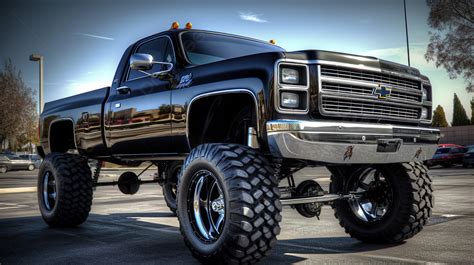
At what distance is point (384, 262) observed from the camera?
4.43 meters

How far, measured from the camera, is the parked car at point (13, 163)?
37.2 m

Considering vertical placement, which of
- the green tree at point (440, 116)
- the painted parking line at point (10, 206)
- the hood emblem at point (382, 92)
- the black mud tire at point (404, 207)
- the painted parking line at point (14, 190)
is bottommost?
the painted parking line at point (14, 190)

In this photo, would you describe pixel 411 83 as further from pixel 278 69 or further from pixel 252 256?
pixel 252 256

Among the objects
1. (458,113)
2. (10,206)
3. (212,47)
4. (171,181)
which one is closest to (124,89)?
(212,47)

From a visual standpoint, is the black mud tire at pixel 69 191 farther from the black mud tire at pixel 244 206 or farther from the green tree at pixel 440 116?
the green tree at pixel 440 116

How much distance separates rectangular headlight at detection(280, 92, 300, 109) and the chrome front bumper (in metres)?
0.19

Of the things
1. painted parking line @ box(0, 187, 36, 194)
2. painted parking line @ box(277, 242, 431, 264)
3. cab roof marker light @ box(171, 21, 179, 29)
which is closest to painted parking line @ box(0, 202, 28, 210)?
painted parking line @ box(0, 187, 36, 194)

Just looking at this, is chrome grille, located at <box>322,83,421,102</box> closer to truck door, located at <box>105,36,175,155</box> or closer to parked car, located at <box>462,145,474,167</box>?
truck door, located at <box>105,36,175,155</box>

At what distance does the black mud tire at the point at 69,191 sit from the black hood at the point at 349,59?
4.00 meters

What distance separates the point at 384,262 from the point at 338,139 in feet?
3.79

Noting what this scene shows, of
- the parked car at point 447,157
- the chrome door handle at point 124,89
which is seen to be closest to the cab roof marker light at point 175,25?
the chrome door handle at point 124,89

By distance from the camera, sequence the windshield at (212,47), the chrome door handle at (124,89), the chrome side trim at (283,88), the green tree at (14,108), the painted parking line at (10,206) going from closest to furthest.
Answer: the chrome side trim at (283,88)
the windshield at (212,47)
the chrome door handle at (124,89)
the painted parking line at (10,206)
the green tree at (14,108)

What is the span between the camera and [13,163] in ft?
125

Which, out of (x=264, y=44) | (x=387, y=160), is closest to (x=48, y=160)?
(x=264, y=44)
